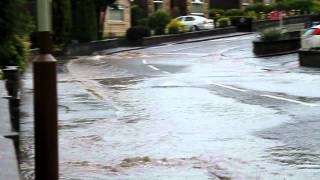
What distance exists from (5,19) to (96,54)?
2827cm

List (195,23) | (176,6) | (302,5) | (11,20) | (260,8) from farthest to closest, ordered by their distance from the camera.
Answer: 1. (302,5)
2. (260,8)
3. (176,6)
4. (195,23)
5. (11,20)

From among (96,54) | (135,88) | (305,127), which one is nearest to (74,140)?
(305,127)

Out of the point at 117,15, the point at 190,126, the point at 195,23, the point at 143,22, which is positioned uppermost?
the point at 117,15

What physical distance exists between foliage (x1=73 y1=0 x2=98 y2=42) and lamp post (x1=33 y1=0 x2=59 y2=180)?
3365 cm

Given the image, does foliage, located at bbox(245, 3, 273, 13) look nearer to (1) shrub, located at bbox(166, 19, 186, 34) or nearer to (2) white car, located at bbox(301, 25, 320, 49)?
(1) shrub, located at bbox(166, 19, 186, 34)

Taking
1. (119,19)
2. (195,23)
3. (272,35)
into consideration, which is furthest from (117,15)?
(272,35)

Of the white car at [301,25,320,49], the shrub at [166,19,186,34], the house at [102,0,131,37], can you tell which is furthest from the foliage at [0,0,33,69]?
the house at [102,0,131,37]

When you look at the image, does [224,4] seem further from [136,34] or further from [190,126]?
[190,126]

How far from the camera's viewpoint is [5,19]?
9312 mm

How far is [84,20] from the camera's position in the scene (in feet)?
129

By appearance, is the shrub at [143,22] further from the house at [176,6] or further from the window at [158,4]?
the window at [158,4]

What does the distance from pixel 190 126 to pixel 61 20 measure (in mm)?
25357

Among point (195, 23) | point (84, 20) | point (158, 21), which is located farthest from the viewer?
point (195, 23)

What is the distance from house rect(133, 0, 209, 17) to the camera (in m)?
57.6
